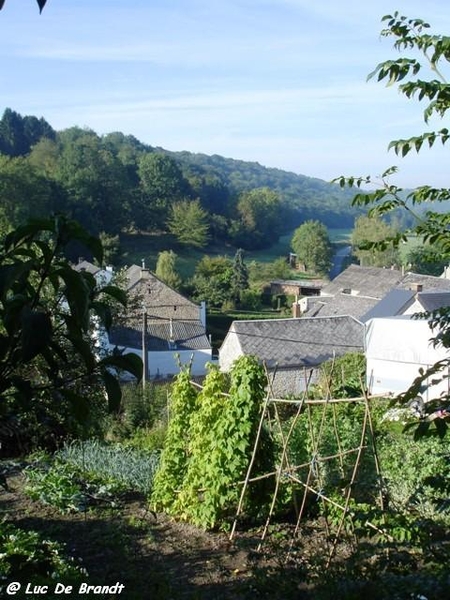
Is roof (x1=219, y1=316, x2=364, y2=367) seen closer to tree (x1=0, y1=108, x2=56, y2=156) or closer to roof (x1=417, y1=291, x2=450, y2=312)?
roof (x1=417, y1=291, x2=450, y2=312)

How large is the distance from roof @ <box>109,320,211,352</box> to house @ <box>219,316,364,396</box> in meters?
5.77

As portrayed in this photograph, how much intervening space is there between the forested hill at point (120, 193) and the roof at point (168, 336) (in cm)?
1371

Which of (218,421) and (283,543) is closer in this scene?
(283,543)

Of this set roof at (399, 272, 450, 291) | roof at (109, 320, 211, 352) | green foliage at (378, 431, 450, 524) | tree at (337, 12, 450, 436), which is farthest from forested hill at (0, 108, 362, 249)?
tree at (337, 12, 450, 436)

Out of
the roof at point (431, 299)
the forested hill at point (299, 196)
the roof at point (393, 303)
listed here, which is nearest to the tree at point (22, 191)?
the roof at point (393, 303)

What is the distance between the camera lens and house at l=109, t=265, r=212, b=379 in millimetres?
31969

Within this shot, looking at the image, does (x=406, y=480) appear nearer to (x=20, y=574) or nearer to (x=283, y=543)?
(x=283, y=543)

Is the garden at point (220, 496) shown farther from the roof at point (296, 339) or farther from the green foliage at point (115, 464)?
the roof at point (296, 339)

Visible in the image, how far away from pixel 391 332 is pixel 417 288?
390 inches

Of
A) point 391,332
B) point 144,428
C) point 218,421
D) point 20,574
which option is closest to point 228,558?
point 218,421

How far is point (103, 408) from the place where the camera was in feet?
35.9

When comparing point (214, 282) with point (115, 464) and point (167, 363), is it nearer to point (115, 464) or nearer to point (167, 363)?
point (167, 363)

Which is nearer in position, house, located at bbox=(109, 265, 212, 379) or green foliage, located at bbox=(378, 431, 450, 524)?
green foliage, located at bbox=(378, 431, 450, 524)

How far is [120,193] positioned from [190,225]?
741 centimetres
